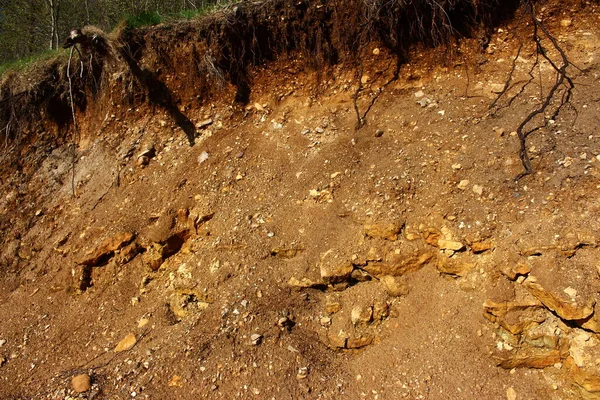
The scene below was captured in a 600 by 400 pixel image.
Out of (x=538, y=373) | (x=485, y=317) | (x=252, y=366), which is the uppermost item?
(x=252, y=366)

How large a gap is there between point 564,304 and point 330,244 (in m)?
1.76

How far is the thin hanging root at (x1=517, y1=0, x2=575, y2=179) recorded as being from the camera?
340 centimetres

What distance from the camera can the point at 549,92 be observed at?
3830 millimetres

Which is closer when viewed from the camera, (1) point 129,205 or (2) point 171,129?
(1) point 129,205

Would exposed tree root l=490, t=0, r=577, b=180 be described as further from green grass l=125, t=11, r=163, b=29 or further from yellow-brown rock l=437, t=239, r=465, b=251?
green grass l=125, t=11, r=163, b=29

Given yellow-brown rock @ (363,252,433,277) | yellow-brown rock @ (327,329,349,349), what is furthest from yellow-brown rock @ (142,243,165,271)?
yellow-brown rock @ (363,252,433,277)

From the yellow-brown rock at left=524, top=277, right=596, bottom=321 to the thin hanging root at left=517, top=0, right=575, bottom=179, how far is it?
3.15 feet

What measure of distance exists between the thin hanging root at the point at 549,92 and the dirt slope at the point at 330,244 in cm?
7

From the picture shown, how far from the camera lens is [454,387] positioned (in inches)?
110

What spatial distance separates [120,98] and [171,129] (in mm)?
920

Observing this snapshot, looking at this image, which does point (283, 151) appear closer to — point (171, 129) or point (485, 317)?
point (171, 129)

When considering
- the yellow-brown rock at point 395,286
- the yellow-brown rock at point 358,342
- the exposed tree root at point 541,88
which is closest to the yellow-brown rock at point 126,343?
the yellow-brown rock at point 358,342

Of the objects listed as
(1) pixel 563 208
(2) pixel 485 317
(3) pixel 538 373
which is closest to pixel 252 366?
(2) pixel 485 317

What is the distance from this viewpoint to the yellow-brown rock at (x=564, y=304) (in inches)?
103
